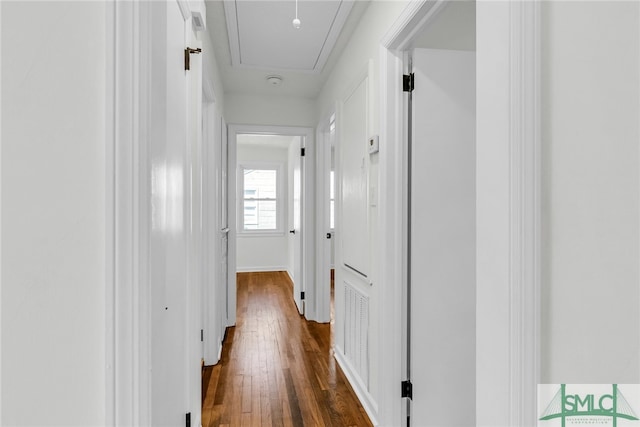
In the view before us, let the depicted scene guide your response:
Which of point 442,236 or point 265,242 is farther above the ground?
point 442,236

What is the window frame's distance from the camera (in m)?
6.48

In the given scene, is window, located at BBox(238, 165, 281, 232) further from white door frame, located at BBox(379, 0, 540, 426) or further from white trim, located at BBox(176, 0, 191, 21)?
white door frame, located at BBox(379, 0, 540, 426)

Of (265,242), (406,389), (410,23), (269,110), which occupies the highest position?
(269,110)

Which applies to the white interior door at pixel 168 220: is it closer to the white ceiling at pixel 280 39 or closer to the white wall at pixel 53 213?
the white wall at pixel 53 213

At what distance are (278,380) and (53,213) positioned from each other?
2.21 meters

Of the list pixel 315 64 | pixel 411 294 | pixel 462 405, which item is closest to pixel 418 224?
pixel 411 294

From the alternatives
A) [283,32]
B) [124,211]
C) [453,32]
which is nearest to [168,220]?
[124,211]

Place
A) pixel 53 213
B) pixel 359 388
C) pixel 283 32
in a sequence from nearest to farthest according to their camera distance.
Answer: pixel 53 213 < pixel 359 388 < pixel 283 32
